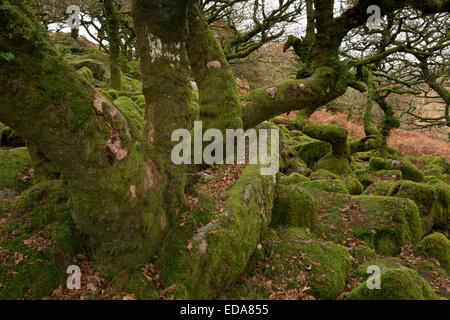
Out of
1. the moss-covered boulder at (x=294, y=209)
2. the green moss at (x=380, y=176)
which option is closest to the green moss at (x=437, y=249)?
the moss-covered boulder at (x=294, y=209)

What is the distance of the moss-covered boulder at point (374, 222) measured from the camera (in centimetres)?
626

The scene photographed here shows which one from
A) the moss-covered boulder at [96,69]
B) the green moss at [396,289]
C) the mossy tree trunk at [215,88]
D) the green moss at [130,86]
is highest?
the moss-covered boulder at [96,69]

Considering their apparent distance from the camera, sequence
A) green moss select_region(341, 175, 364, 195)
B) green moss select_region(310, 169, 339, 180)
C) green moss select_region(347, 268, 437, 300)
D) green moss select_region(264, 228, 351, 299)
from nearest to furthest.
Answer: green moss select_region(347, 268, 437, 300)
green moss select_region(264, 228, 351, 299)
green moss select_region(341, 175, 364, 195)
green moss select_region(310, 169, 339, 180)

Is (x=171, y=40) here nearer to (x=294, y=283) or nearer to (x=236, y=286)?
(x=236, y=286)

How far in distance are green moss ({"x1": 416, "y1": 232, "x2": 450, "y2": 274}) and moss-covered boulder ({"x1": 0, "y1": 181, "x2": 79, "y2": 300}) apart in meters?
5.98

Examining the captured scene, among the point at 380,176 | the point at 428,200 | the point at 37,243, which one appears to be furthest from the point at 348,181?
the point at 37,243

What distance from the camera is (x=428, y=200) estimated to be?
765 cm

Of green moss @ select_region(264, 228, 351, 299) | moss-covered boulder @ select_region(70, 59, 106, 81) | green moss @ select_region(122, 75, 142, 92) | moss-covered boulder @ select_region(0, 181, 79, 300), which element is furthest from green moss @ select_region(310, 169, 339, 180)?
moss-covered boulder @ select_region(70, 59, 106, 81)

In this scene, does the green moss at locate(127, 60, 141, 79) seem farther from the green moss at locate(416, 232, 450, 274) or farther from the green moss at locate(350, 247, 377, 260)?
the green moss at locate(416, 232, 450, 274)

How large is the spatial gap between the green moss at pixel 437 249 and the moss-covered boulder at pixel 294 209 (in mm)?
2026

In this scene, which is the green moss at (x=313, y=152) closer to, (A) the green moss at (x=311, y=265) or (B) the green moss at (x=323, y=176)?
(B) the green moss at (x=323, y=176)

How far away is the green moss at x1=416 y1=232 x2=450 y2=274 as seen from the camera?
579 cm

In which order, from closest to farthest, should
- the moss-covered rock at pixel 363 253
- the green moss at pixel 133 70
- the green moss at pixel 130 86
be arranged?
the moss-covered rock at pixel 363 253 → the green moss at pixel 130 86 → the green moss at pixel 133 70

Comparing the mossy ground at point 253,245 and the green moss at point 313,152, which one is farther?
the green moss at point 313,152
